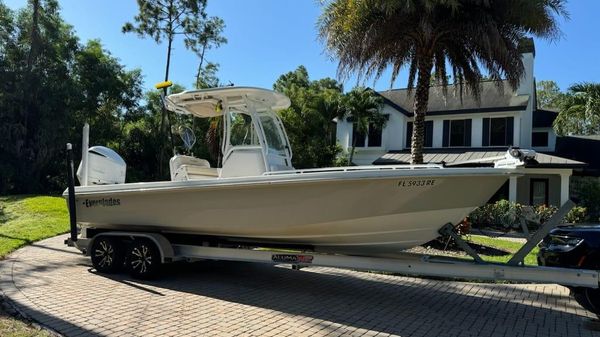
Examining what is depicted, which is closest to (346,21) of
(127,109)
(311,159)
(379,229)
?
(379,229)

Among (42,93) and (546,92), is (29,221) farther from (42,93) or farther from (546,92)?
(546,92)

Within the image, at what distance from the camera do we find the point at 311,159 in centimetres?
2478

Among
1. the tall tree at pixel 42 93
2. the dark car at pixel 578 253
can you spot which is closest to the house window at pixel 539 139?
the dark car at pixel 578 253

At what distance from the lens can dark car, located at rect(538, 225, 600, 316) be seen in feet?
18.5

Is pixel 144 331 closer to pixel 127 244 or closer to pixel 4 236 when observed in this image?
pixel 127 244

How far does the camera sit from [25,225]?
44.3ft

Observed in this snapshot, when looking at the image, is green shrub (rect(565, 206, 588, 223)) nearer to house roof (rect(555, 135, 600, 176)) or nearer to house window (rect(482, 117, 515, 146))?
house roof (rect(555, 135, 600, 176))

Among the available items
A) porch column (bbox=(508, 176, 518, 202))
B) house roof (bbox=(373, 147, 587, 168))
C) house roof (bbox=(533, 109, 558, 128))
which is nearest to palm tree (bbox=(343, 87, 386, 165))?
house roof (bbox=(373, 147, 587, 168))

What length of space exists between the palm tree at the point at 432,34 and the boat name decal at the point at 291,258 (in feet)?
24.5

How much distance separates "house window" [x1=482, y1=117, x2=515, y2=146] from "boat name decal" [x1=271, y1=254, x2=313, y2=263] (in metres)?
19.5

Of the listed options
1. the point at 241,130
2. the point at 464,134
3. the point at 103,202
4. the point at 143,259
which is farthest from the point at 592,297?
the point at 464,134

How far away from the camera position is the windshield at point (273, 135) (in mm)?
7726

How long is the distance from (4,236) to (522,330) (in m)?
11.4

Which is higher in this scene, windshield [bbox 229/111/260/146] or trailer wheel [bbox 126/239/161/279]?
windshield [bbox 229/111/260/146]
